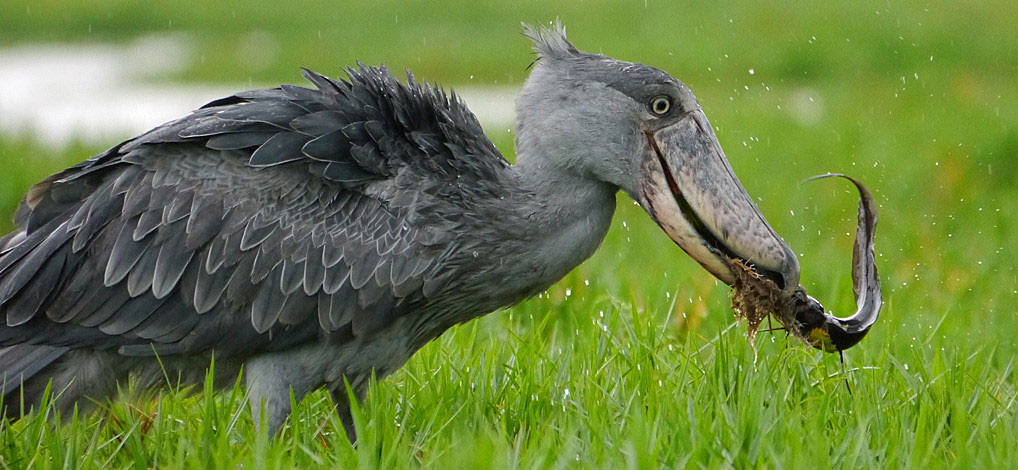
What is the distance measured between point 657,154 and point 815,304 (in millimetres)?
588

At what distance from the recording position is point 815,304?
3.65m

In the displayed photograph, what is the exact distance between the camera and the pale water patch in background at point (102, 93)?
33.6ft

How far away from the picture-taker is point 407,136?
371cm

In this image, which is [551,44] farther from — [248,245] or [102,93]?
[102,93]

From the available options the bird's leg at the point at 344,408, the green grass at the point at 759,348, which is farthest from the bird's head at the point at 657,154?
the bird's leg at the point at 344,408

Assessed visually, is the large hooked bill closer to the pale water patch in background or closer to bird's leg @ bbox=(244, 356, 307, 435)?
bird's leg @ bbox=(244, 356, 307, 435)

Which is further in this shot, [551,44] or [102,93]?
[102,93]

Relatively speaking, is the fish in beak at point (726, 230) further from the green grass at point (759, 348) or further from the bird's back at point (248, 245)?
the bird's back at point (248, 245)

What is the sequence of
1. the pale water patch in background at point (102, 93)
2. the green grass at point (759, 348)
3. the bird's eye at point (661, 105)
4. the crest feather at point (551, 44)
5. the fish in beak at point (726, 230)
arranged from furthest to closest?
the pale water patch in background at point (102, 93) < the crest feather at point (551, 44) < the bird's eye at point (661, 105) < the fish in beak at point (726, 230) < the green grass at point (759, 348)

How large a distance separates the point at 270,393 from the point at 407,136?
2.59 ft

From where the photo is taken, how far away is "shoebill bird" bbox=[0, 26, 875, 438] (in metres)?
3.63

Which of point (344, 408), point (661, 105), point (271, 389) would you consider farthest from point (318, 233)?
point (661, 105)

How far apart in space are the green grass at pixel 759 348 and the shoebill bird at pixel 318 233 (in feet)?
0.63

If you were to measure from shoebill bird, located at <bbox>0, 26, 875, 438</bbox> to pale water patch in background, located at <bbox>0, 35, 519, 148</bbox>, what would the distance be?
5.52m
